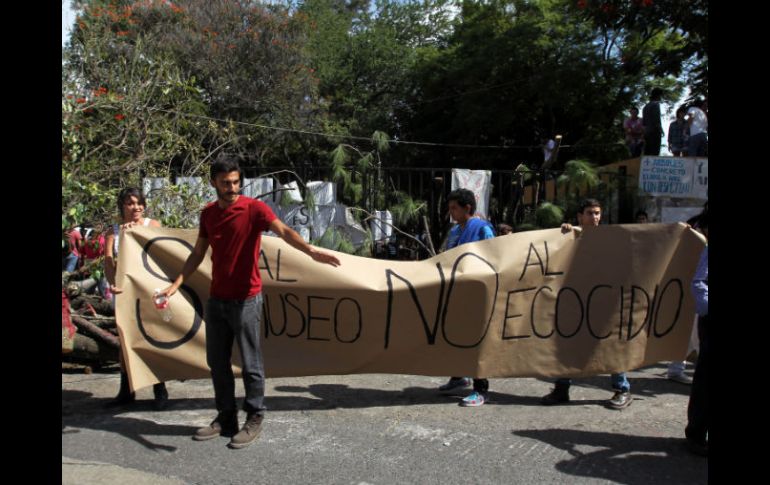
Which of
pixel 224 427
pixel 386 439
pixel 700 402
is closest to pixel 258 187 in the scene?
pixel 224 427

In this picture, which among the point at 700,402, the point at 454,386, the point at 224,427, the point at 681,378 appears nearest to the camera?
the point at 700,402

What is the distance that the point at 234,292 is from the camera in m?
4.34

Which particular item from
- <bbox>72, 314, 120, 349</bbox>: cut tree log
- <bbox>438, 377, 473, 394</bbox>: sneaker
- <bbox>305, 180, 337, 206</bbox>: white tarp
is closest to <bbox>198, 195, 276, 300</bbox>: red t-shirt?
<bbox>438, 377, 473, 394</bbox>: sneaker

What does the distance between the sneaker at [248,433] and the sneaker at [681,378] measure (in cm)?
389

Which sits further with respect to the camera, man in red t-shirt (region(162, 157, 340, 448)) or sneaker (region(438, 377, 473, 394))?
sneaker (region(438, 377, 473, 394))

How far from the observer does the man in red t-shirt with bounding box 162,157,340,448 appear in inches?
171

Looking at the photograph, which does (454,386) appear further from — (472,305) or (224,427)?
(224,427)

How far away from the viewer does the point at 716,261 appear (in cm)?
217

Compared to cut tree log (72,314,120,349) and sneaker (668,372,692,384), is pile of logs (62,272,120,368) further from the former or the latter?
sneaker (668,372,692,384)

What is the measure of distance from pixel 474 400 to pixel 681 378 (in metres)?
2.18

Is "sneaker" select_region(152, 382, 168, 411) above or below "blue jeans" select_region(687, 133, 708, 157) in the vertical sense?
below

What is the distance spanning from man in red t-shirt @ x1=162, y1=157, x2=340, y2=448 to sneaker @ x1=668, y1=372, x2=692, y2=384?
3736mm

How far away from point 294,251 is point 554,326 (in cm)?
213

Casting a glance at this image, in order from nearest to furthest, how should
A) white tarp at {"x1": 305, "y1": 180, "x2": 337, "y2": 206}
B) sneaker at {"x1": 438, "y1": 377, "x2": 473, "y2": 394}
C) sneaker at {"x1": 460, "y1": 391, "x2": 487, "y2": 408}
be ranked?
sneaker at {"x1": 460, "y1": 391, "x2": 487, "y2": 408} < sneaker at {"x1": 438, "y1": 377, "x2": 473, "y2": 394} < white tarp at {"x1": 305, "y1": 180, "x2": 337, "y2": 206}
